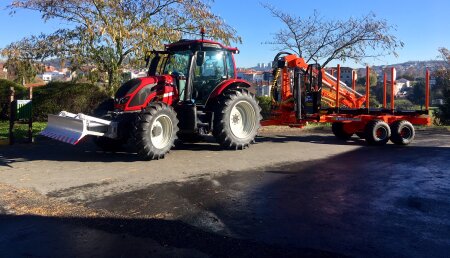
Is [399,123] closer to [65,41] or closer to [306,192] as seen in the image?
[306,192]

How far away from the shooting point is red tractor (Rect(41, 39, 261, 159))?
351 inches

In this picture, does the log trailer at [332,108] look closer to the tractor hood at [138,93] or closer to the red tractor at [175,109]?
the red tractor at [175,109]

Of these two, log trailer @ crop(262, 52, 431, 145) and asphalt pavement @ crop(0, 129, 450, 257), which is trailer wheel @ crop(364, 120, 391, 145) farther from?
asphalt pavement @ crop(0, 129, 450, 257)

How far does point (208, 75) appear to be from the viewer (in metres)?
10.9

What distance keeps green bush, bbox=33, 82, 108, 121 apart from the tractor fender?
7.31 m

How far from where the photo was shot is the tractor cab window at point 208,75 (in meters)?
10.7

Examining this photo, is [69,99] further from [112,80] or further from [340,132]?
[340,132]

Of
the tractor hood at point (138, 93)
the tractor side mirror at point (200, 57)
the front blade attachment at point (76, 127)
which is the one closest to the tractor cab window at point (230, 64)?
the tractor side mirror at point (200, 57)

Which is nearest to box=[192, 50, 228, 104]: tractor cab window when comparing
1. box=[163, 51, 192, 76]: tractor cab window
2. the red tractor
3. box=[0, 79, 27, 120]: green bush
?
the red tractor

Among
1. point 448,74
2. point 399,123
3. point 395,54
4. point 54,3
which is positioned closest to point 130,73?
point 54,3

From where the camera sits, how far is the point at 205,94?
10859mm

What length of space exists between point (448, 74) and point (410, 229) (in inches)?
928

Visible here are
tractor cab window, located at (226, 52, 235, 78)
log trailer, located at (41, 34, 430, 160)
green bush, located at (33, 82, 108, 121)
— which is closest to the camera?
log trailer, located at (41, 34, 430, 160)

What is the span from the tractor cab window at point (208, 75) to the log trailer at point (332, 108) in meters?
2.54
